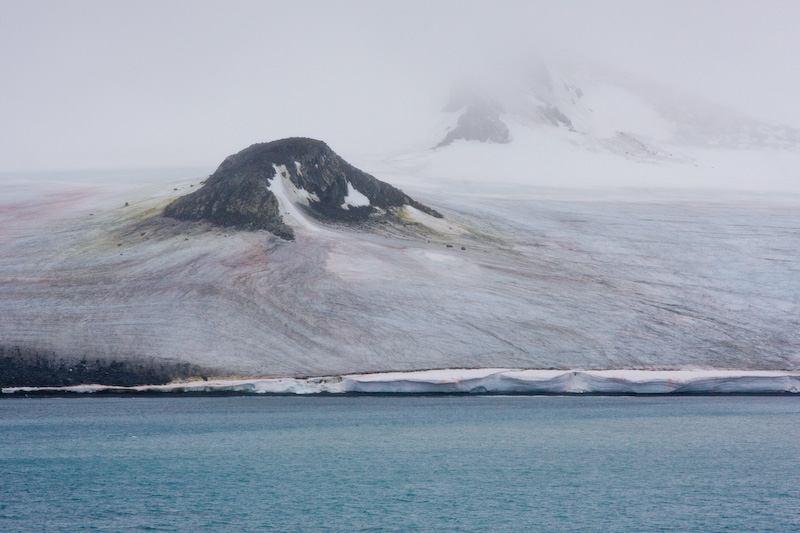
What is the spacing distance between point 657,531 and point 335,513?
201 inches

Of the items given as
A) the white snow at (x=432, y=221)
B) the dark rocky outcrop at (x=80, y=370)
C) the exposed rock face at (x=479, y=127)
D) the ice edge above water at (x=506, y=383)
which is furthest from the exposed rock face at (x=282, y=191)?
the exposed rock face at (x=479, y=127)

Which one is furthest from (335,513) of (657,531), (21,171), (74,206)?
(21,171)

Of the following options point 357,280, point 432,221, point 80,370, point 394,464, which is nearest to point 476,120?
point 432,221

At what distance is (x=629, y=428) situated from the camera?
19688 millimetres

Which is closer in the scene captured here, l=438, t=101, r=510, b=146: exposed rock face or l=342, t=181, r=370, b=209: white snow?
l=342, t=181, r=370, b=209: white snow

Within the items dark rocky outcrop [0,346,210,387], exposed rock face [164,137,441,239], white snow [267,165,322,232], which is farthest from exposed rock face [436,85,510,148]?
dark rocky outcrop [0,346,210,387]

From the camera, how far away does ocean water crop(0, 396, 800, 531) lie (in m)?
12.9

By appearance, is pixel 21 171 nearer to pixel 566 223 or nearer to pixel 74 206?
pixel 74 206

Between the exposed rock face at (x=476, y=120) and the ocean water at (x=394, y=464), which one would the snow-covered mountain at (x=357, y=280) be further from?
the exposed rock face at (x=476, y=120)

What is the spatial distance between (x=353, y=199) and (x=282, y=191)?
318cm

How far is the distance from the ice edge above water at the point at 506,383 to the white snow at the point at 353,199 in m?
10.4

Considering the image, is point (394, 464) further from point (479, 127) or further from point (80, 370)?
point (479, 127)

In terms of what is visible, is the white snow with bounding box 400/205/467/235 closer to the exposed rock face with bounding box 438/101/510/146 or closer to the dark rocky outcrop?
the dark rocky outcrop

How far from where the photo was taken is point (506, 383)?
76.0 feet
